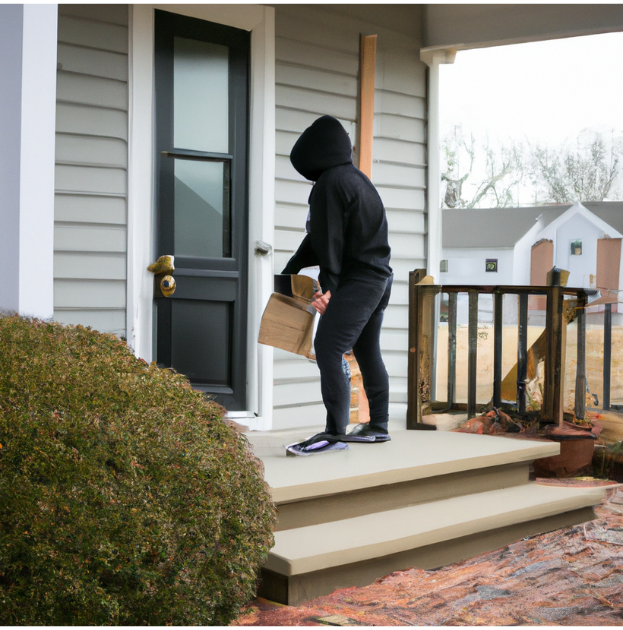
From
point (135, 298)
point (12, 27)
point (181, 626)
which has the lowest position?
Result: point (181, 626)

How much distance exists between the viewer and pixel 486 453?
298 centimetres

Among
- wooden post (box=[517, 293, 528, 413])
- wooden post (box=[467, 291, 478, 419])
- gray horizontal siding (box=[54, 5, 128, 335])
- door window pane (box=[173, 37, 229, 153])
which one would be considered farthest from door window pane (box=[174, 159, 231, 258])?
wooden post (box=[517, 293, 528, 413])

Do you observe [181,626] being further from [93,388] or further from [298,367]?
[298,367]

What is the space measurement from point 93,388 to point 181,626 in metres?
0.60

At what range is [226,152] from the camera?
3852 millimetres

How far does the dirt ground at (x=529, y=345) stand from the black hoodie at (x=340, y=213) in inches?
62.4

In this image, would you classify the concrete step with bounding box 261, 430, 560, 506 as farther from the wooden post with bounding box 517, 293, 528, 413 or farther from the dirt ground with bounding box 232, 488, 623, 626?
the wooden post with bounding box 517, 293, 528, 413

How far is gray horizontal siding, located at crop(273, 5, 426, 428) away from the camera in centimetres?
405

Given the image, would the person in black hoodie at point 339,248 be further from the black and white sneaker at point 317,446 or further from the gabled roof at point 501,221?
the gabled roof at point 501,221

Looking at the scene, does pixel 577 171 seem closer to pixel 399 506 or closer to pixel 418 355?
pixel 418 355

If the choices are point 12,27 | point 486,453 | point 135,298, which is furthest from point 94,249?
point 486,453

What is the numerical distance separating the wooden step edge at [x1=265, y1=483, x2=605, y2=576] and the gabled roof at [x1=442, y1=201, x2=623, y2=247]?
2.00 m

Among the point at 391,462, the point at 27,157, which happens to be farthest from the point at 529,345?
the point at 27,157

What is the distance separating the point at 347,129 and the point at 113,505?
3.53 metres
